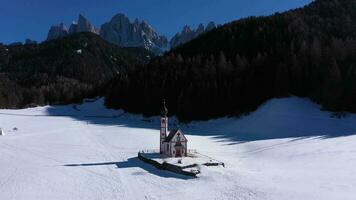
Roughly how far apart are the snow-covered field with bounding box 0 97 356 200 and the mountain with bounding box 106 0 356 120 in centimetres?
540

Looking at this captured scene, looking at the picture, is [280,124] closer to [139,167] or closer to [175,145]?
[175,145]

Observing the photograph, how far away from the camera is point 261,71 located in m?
75.9

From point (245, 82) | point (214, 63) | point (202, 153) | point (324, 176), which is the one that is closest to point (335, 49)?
point (245, 82)

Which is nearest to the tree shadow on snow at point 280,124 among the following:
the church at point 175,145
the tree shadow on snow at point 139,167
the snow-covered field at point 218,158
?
the snow-covered field at point 218,158

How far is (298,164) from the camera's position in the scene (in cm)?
3366

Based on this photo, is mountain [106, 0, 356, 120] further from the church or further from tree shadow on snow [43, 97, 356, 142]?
the church

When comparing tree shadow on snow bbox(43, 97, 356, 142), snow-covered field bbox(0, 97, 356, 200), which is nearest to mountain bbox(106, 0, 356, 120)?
tree shadow on snow bbox(43, 97, 356, 142)

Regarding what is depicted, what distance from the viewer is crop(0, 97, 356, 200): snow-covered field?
2581cm

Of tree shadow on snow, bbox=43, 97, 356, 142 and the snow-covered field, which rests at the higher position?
tree shadow on snow, bbox=43, 97, 356, 142

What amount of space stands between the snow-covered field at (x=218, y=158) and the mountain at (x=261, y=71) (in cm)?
540

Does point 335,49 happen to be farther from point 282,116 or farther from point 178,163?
point 178,163

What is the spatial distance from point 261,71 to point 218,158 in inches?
1647

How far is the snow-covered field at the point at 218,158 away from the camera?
25.8 m

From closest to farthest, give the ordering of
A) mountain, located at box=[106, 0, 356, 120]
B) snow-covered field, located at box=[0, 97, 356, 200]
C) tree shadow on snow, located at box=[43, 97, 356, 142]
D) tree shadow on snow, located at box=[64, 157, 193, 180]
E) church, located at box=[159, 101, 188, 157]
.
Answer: snow-covered field, located at box=[0, 97, 356, 200] → tree shadow on snow, located at box=[64, 157, 193, 180] → church, located at box=[159, 101, 188, 157] → tree shadow on snow, located at box=[43, 97, 356, 142] → mountain, located at box=[106, 0, 356, 120]
